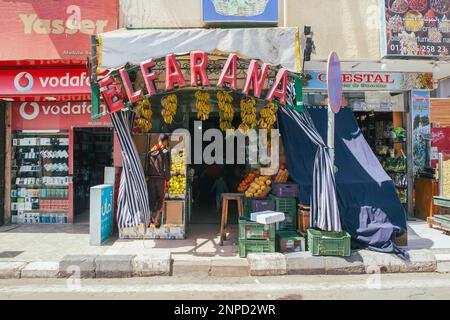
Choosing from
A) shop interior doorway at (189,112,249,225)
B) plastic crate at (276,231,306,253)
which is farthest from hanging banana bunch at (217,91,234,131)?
plastic crate at (276,231,306,253)

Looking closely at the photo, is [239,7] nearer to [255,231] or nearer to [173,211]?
[173,211]

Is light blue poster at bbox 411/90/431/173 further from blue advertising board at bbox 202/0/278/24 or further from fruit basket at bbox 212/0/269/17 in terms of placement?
fruit basket at bbox 212/0/269/17

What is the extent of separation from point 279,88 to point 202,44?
1997 millimetres

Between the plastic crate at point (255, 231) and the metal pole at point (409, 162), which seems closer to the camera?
the plastic crate at point (255, 231)

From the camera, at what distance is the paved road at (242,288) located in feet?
16.8

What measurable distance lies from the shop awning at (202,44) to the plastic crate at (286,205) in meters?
2.82

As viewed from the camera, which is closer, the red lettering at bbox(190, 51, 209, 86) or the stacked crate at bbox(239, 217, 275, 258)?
the red lettering at bbox(190, 51, 209, 86)

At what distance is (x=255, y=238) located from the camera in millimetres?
6605

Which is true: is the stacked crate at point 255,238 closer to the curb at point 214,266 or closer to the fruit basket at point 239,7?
the curb at point 214,266

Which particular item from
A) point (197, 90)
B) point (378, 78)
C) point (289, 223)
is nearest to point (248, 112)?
point (197, 90)

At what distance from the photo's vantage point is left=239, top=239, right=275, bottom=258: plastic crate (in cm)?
657

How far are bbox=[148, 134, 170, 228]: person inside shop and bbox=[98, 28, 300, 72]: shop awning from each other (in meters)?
1.99

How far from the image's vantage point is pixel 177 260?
641 cm

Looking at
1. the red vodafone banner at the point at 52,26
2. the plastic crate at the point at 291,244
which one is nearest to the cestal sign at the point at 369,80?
the plastic crate at the point at 291,244
